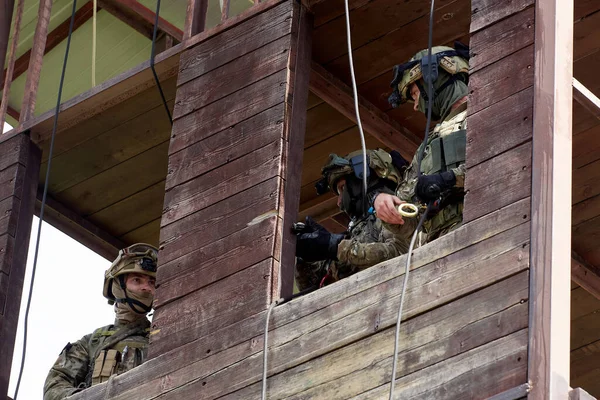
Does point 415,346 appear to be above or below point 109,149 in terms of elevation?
below

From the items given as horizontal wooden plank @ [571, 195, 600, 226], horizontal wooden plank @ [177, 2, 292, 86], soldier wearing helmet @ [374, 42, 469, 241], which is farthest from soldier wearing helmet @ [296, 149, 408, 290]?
horizontal wooden plank @ [571, 195, 600, 226]

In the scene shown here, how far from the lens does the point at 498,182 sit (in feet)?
29.3

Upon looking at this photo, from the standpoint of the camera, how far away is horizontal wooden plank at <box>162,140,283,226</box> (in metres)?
10.3

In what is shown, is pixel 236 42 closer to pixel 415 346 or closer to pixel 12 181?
A: pixel 12 181

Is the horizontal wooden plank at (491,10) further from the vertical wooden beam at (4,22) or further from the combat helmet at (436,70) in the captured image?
the vertical wooden beam at (4,22)

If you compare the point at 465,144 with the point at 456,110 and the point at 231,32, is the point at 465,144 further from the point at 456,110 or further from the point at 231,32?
the point at 231,32

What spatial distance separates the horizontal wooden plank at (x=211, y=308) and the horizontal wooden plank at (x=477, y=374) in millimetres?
1442

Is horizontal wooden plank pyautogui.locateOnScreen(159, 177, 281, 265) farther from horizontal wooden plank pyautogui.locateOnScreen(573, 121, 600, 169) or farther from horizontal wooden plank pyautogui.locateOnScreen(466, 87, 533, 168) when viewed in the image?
horizontal wooden plank pyautogui.locateOnScreen(573, 121, 600, 169)

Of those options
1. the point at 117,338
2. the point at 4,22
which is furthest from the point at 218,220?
the point at 4,22

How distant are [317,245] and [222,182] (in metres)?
0.69

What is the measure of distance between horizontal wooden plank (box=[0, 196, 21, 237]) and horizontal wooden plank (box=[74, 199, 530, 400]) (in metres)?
1.78

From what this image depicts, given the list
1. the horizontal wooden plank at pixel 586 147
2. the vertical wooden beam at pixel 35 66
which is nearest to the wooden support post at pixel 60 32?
the vertical wooden beam at pixel 35 66

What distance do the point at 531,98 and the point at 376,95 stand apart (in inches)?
125

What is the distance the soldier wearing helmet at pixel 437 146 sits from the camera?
958 centimetres
